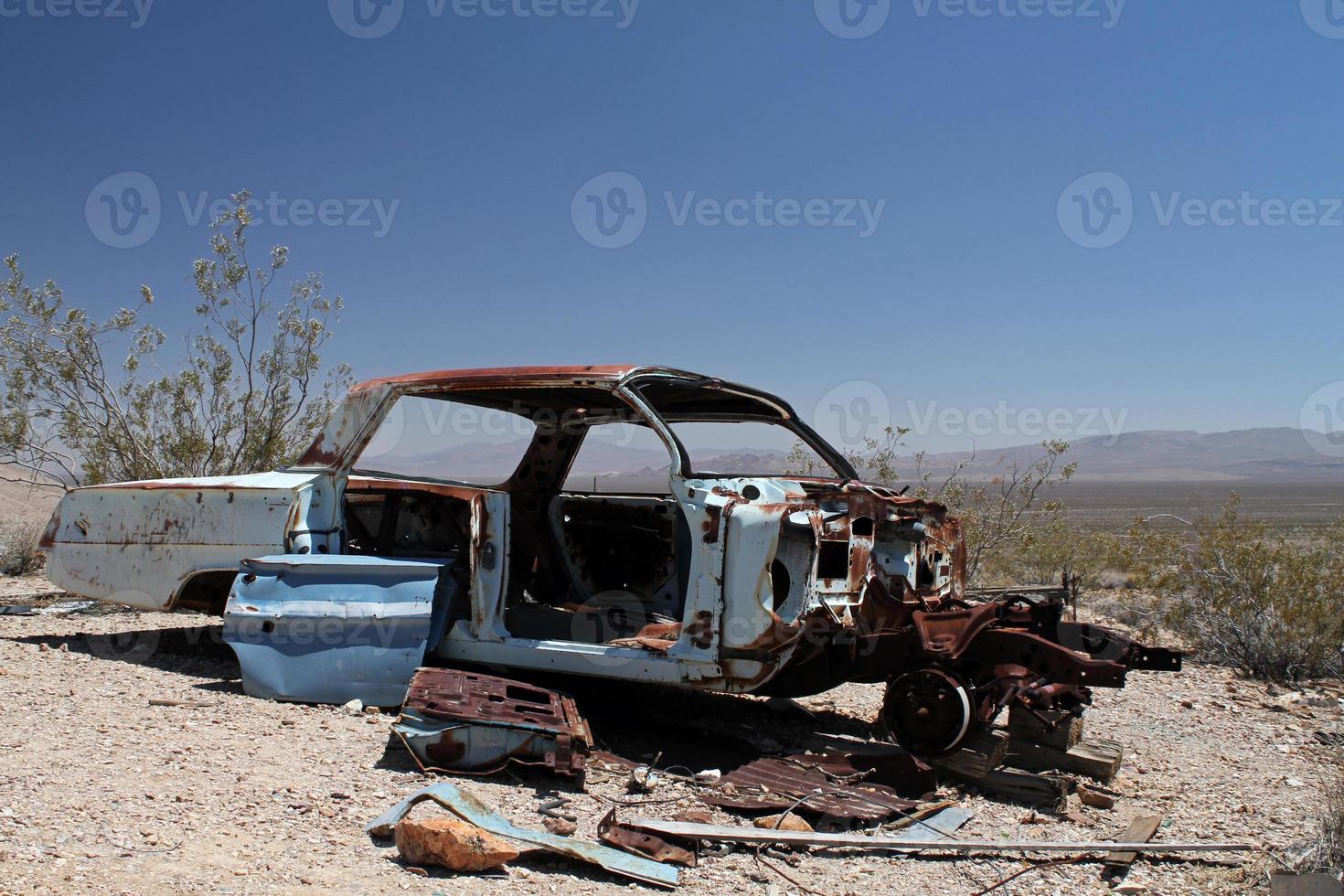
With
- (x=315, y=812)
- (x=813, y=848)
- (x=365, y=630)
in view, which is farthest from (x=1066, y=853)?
(x=365, y=630)

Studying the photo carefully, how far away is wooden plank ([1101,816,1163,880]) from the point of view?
390 cm

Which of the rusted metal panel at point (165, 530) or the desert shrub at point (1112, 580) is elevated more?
the rusted metal panel at point (165, 530)

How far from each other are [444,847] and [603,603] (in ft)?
11.6

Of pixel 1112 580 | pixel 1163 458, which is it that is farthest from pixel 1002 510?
pixel 1163 458

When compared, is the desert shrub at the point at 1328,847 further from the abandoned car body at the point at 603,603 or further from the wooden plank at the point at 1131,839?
the abandoned car body at the point at 603,603

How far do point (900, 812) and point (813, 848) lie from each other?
0.54m

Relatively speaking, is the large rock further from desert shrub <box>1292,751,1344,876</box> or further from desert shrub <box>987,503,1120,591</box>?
desert shrub <box>987,503,1120,591</box>

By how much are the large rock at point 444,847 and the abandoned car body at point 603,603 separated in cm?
160

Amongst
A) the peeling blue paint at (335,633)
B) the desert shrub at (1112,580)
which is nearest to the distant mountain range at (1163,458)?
the desert shrub at (1112,580)

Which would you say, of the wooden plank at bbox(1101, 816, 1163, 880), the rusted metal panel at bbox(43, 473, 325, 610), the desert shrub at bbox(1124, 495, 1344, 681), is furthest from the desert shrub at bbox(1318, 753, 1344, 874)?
the rusted metal panel at bbox(43, 473, 325, 610)

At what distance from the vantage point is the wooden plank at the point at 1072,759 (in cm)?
506

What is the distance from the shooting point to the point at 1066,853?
4066mm

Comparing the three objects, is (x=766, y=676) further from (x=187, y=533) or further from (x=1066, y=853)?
(x=187, y=533)

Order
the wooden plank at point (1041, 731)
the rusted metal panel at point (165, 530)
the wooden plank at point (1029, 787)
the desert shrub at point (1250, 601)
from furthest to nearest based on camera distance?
the desert shrub at point (1250, 601), the rusted metal panel at point (165, 530), the wooden plank at point (1041, 731), the wooden plank at point (1029, 787)
